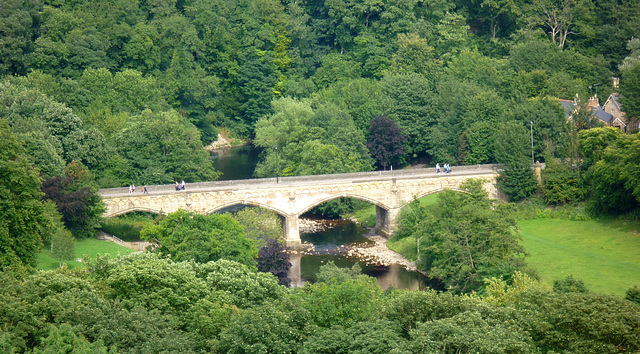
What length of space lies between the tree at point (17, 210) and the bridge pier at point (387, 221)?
30945mm

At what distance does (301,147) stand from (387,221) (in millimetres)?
11061

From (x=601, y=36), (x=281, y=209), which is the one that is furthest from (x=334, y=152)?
(x=601, y=36)

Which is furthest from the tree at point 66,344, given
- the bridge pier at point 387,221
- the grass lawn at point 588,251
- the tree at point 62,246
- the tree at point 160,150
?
the bridge pier at point 387,221

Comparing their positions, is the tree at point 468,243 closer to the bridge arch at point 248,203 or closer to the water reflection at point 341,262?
the water reflection at point 341,262

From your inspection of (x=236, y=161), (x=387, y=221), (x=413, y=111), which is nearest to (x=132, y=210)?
(x=387, y=221)

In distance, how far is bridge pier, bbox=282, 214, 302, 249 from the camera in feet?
245

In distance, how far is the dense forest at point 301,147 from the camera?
41.6 meters

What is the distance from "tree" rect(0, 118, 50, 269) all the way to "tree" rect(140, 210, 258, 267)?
24.4ft

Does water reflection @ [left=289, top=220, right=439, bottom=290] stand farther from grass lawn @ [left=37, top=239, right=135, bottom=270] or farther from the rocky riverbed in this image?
grass lawn @ [left=37, top=239, right=135, bottom=270]

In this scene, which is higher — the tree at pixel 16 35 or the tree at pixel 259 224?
the tree at pixel 16 35

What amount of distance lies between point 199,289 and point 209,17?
67475 millimetres

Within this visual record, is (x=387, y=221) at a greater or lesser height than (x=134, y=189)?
lesser

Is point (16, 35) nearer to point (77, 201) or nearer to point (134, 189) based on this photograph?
point (134, 189)

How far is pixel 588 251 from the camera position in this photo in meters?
66.6
